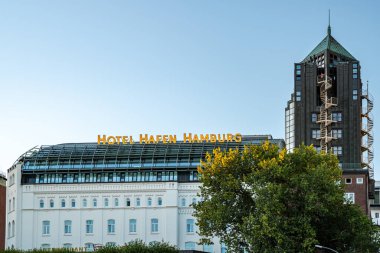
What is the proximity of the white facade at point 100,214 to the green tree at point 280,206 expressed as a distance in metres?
32.6

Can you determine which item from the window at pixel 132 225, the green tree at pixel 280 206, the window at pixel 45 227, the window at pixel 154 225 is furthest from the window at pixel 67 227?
A: the green tree at pixel 280 206

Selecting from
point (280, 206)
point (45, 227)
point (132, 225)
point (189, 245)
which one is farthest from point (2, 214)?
point (280, 206)

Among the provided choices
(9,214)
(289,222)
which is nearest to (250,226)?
(289,222)

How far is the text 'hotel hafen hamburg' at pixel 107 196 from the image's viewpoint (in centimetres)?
16912

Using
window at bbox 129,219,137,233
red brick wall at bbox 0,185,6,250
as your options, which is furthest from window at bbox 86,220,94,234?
red brick wall at bbox 0,185,6,250

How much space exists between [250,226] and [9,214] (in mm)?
63278

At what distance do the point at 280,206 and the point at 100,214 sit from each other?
175 ft

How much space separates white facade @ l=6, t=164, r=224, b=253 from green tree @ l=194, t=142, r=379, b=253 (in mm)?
32553

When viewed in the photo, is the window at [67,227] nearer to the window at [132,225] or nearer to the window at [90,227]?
the window at [90,227]

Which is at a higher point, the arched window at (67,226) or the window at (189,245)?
the arched window at (67,226)

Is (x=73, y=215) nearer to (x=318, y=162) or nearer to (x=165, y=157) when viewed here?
(x=165, y=157)

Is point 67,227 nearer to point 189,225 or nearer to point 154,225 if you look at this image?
point 154,225

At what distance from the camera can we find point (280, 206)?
12519cm

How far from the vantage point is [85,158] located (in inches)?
6826
